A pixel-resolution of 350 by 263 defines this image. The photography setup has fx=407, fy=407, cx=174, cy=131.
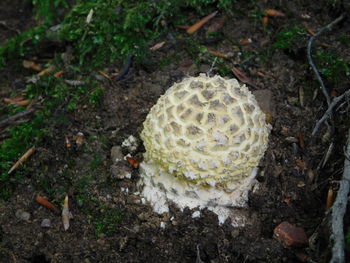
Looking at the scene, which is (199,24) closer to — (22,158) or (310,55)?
(310,55)

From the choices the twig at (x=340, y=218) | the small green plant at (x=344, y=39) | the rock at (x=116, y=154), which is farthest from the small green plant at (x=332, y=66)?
the rock at (x=116, y=154)

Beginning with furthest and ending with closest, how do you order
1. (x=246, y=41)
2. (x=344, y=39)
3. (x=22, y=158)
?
(x=246, y=41) → (x=344, y=39) → (x=22, y=158)

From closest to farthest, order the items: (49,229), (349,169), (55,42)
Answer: (349,169) < (49,229) < (55,42)

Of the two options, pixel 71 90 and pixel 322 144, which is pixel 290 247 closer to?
pixel 322 144

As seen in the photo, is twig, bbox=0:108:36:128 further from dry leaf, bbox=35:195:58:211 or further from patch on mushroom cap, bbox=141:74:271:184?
patch on mushroom cap, bbox=141:74:271:184

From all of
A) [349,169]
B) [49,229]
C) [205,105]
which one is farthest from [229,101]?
[49,229]

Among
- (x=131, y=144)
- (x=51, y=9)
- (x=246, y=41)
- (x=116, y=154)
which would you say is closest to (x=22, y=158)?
(x=116, y=154)
